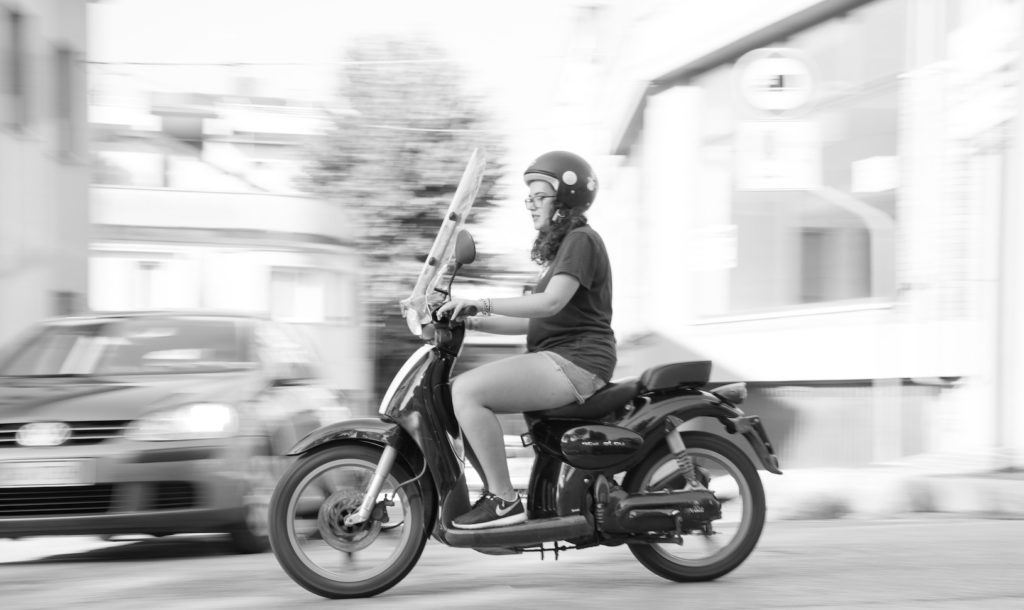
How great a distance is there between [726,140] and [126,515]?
10.2m

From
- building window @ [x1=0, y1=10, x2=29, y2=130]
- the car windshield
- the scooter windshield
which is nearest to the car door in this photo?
the car windshield

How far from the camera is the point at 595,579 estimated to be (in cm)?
573

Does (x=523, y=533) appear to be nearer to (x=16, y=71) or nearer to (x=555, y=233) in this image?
(x=555, y=233)

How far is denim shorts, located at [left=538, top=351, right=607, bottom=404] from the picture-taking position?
5281 millimetres

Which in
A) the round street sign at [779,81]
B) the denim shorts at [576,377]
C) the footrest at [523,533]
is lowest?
the footrest at [523,533]

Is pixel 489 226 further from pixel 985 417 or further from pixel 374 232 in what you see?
pixel 985 417

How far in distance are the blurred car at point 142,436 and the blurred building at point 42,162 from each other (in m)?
7.95

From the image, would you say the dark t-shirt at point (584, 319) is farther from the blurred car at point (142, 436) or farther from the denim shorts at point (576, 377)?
the blurred car at point (142, 436)

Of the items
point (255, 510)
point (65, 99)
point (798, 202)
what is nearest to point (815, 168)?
point (798, 202)

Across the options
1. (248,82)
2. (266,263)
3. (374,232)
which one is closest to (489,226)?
(374,232)

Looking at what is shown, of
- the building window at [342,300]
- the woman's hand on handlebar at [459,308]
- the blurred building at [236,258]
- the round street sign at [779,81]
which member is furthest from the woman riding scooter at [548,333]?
the building window at [342,300]

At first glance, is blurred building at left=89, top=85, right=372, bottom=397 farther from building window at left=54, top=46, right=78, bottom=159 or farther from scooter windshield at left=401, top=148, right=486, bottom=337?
scooter windshield at left=401, top=148, right=486, bottom=337

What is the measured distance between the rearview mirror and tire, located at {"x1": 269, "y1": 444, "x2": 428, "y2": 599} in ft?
2.90

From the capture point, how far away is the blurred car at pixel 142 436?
6613 mm
